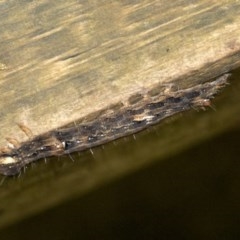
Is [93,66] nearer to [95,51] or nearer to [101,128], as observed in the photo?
[95,51]

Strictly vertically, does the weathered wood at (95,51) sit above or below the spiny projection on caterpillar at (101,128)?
above

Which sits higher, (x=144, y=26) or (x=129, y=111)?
(x=144, y=26)

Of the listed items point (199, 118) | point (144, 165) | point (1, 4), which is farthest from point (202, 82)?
point (1, 4)

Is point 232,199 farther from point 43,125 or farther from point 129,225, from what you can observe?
point 43,125

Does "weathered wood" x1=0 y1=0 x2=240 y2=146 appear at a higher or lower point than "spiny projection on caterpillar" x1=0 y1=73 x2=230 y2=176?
higher
